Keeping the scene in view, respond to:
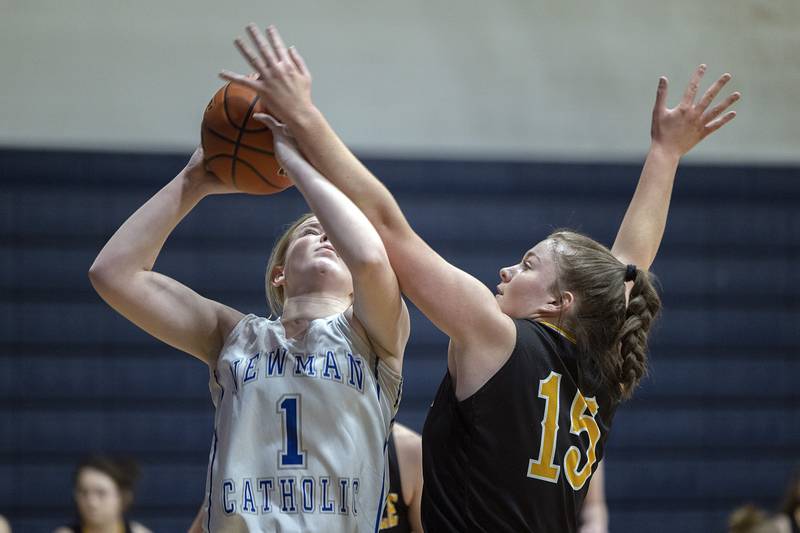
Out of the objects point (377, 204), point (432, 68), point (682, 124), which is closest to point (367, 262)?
point (377, 204)

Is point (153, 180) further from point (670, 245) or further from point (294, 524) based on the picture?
point (294, 524)

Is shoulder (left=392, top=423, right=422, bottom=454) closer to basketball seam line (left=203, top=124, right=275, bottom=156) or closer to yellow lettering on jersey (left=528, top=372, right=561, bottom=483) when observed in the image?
yellow lettering on jersey (left=528, top=372, right=561, bottom=483)

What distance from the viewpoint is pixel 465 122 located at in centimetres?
589

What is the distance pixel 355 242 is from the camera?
72.4 inches

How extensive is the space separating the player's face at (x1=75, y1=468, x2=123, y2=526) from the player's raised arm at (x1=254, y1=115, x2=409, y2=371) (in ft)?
8.53

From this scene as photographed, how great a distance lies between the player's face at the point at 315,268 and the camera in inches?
82.6

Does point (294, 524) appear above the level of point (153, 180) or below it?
below

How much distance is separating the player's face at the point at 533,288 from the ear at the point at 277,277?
50cm

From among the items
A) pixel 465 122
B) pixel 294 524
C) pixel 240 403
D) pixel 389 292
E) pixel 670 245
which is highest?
pixel 465 122

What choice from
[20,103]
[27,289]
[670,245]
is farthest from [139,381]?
[670,245]

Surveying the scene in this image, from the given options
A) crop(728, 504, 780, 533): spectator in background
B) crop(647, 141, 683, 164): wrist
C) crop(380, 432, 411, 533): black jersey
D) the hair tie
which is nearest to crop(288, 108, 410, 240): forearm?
the hair tie

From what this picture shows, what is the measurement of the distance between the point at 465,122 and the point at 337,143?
403 cm

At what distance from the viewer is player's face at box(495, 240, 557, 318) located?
7.33 feet

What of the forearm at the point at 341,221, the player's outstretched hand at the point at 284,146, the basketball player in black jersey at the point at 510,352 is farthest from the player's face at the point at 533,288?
the player's outstretched hand at the point at 284,146
